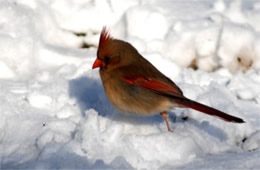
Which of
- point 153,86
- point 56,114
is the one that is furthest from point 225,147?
point 56,114

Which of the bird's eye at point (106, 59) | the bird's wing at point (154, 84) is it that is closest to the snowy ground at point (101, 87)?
the bird's wing at point (154, 84)

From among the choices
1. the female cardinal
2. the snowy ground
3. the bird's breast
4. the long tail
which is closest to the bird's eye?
the female cardinal

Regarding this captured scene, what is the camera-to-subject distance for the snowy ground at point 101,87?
3.39 metres

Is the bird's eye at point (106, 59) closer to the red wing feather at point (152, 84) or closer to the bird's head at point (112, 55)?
the bird's head at point (112, 55)

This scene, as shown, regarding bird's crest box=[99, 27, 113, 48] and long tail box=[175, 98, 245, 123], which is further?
bird's crest box=[99, 27, 113, 48]

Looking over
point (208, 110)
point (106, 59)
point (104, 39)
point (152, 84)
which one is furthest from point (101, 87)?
point (208, 110)

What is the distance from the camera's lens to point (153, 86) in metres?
3.76

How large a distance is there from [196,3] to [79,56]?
4.48ft

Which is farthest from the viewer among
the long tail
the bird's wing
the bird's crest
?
the bird's crest

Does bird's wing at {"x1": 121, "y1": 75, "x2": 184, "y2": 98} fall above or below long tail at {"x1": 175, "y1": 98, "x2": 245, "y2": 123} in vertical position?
below

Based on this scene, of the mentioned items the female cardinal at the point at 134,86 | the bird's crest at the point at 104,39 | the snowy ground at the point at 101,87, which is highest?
the bird's crest at the point at 104,39

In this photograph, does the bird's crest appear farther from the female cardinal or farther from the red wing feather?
the red wing feather

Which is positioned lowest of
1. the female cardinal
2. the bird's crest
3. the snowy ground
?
the snowy ground

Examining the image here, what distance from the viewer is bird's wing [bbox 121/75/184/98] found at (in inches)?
147
